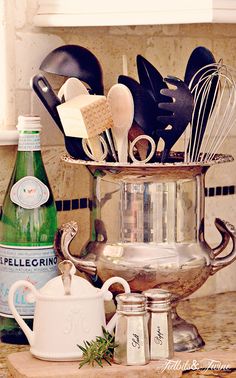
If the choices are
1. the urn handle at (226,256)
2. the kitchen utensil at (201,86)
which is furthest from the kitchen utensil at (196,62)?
the urn handle at (226,256)

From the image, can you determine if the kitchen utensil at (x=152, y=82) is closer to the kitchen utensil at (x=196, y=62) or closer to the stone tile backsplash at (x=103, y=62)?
the kitchen utensil at (x=196, y=62)

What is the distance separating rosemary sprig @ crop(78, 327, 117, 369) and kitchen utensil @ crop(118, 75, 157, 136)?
0.31 m

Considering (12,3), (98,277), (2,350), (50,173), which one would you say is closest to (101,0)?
(12,3)

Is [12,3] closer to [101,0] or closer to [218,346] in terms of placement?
[101,0]

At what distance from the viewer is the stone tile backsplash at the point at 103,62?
1723 millimetres

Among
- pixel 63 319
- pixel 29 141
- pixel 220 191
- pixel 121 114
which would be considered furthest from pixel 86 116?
pixel 220 191

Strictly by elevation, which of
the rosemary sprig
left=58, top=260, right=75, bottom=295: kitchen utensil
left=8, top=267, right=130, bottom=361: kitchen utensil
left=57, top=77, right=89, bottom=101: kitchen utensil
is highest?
left=57, top=77, right=89, bottom=101: kitchen utensil

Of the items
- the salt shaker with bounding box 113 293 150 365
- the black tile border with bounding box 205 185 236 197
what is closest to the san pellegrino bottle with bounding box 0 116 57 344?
the salt shaker with bounding box 113 293 150 365

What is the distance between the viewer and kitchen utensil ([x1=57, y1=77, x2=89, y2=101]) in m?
1.58

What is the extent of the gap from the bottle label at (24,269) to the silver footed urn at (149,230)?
2.0 inches

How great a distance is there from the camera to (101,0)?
1.66 metres

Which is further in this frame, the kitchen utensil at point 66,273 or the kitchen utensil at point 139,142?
the kitchen utensil at point 139,142

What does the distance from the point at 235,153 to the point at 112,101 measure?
0.53 metres

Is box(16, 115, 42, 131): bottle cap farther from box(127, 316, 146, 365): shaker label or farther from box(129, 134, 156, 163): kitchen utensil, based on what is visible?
box(127, 316, 146, 365): shaker label
